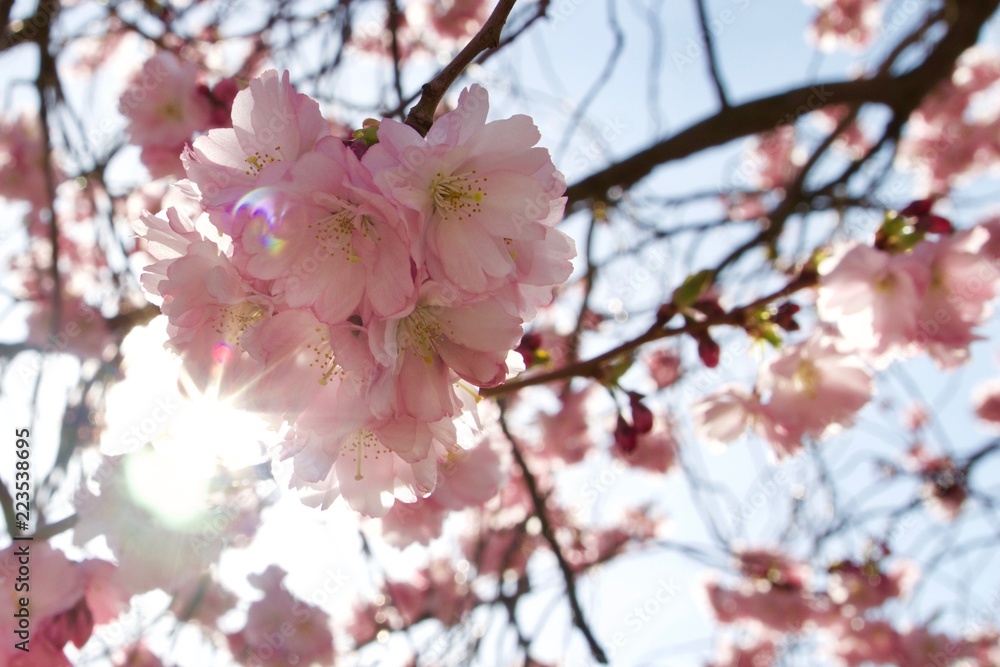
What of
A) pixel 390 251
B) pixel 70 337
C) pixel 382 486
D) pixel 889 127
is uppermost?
pixel 70 337

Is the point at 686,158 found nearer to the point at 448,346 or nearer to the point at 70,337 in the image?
→ the point at 448,346

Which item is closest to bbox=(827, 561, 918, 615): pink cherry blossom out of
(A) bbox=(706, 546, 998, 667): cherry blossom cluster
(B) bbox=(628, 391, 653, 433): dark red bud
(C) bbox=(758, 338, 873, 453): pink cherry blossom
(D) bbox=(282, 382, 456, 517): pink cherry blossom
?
(A) bbox=(706, 546, 998, 667): cherry blossom cluster

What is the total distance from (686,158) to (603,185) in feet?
1.18

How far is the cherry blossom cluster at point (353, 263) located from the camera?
2.23 feet

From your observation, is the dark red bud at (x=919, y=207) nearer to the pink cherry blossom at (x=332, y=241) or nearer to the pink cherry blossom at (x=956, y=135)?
the pink cherry blossom at (x=332, y=241)

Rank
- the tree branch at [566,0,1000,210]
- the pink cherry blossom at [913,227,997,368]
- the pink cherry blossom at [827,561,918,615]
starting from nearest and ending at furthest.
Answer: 1. the pink cherry blossom at [913,227,997,368]
2. the tree branch at [566,0,1000,210]
3. the pink cherry blossom at [827,561,918,615]

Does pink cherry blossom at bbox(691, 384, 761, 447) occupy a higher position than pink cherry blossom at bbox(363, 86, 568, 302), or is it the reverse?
pink cherry blossom at bbox(363, 86, 568, 302)

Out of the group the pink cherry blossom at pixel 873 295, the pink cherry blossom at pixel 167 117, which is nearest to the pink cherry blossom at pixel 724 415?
the pink cherry blossom at pixel 873 295

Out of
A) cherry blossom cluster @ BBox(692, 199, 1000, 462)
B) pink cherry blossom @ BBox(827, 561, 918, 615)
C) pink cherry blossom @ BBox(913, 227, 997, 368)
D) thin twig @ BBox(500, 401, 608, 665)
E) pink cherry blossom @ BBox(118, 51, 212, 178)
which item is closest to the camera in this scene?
cherry blossom cluster @ BBox(692, 199, 1000, 462)

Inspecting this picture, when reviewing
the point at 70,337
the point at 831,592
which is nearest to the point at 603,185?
the point at 70,337

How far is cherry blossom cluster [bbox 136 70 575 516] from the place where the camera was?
0.68 metres

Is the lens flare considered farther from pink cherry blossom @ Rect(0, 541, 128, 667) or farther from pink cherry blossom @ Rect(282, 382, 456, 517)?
pink cherry blossom @ Rect(0, 541, 128, 667)

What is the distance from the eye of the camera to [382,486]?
882mm

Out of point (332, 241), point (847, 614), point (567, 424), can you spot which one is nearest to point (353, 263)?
point (332, 241)
